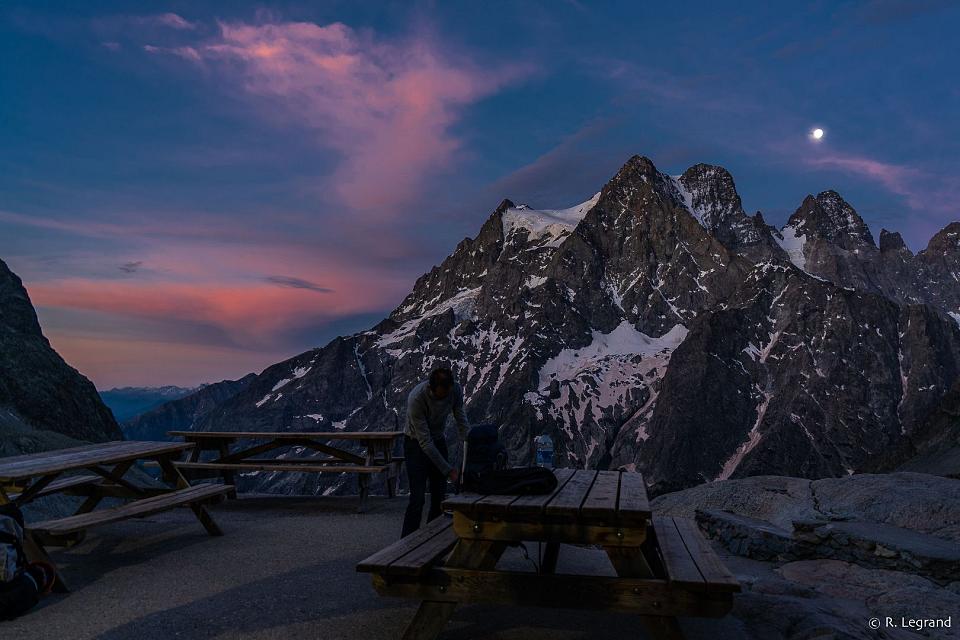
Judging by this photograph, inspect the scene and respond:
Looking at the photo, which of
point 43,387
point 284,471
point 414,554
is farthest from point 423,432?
point 43,387

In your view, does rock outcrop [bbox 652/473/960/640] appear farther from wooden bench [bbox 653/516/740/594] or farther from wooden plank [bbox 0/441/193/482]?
wooden plank [bbox 0/441/193/482]

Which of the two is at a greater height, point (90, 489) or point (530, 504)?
Result: point (530, 504)

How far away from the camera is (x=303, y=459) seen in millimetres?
14914

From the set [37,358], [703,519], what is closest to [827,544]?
[703,519]

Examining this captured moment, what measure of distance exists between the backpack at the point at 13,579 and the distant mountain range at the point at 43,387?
46.9 m

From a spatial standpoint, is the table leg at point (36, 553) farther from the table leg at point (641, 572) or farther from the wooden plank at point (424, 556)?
the table leg at point (641, 572)

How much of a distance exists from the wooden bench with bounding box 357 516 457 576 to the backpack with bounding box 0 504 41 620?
421 cm

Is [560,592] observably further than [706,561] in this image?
No

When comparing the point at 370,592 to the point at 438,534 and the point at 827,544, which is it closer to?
the point at 438,534

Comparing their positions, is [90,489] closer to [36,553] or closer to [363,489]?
[36,553]

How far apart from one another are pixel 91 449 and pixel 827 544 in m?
12.3

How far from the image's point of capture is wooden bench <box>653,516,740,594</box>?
4.90 metres

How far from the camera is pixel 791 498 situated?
48.3 ft

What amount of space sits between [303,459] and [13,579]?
310 inches
